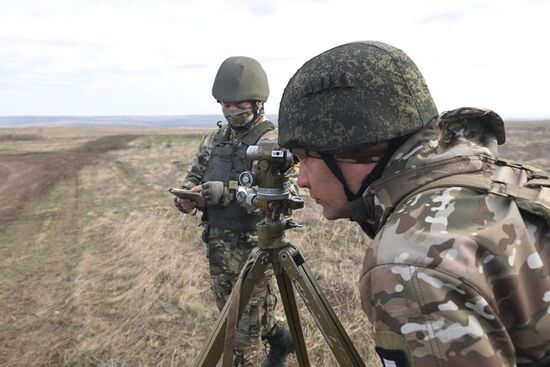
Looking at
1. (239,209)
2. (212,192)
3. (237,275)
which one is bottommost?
(237,275)

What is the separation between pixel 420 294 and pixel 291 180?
2.63 metres

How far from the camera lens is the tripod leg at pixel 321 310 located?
85.7 inches

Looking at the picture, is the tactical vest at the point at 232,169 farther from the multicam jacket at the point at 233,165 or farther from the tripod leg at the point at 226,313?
the tripod leg at the point at 226,313

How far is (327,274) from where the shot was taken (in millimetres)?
5828

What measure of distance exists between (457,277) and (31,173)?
19211 millimetres

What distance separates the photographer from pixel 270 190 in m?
2.57

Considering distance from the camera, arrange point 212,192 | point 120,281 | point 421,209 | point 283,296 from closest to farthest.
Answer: point 421,209, point 283,296, point 212,192, point 120,281

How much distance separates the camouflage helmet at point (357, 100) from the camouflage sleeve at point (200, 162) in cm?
250

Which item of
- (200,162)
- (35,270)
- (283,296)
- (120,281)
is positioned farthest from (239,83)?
(35,270)

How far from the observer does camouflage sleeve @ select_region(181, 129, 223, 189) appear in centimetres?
434

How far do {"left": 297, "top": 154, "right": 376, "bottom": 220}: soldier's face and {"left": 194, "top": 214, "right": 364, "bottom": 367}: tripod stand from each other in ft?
2.16

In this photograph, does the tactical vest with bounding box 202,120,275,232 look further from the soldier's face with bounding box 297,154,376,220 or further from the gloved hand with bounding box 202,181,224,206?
the soldier's face with bounding box 297,154,376,220

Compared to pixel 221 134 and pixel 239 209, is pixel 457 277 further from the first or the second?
pixel 221 134

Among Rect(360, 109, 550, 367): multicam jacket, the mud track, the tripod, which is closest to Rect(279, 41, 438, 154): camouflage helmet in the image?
Rect(360, 109, 550, 367): multicam jacket
